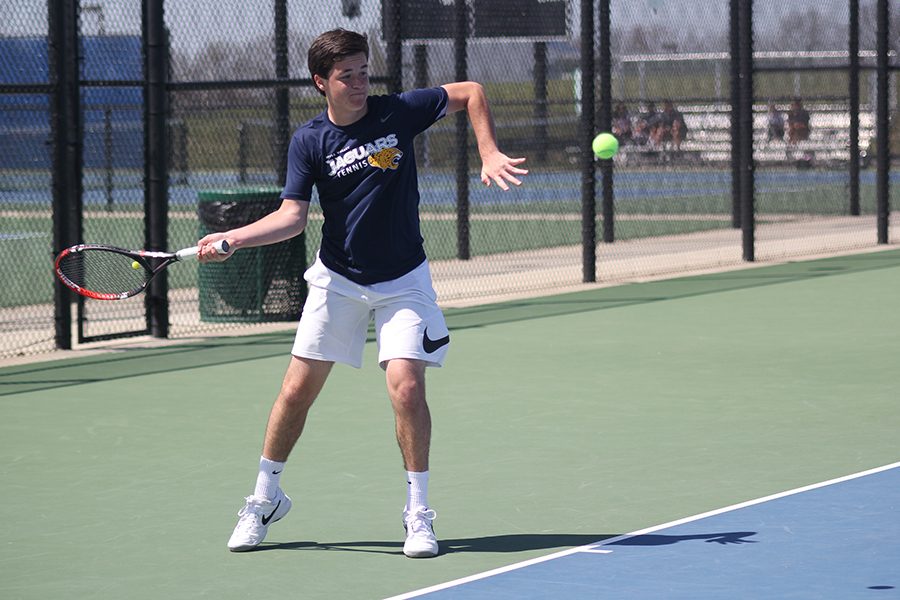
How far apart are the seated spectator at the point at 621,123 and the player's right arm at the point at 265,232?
16210 millimetres

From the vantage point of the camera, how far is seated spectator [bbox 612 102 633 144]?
23.1 meters

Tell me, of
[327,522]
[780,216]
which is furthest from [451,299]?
[780,216]

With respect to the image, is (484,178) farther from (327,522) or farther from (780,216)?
(780,216)

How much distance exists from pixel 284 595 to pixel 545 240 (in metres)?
15.0

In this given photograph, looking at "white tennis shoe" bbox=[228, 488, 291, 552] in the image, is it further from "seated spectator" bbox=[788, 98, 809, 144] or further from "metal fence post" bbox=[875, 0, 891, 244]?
"seated spectator" bbox=[788, 98, 809, 144]

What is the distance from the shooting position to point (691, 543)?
6.03m

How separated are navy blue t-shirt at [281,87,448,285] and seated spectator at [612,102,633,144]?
16.1 meters

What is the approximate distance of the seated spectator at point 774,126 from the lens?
93.3 feet

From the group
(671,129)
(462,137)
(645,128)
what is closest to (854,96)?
(462,137)

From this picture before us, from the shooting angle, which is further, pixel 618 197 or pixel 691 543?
pixel 618 197

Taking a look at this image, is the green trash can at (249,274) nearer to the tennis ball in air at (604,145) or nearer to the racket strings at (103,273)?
the tennis ball in air at (604,145)

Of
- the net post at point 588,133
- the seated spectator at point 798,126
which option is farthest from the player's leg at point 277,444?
the seated spectator at point 798,126

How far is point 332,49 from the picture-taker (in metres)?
5.93

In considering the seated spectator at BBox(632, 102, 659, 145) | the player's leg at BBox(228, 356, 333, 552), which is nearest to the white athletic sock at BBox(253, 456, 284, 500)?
the player's leg at BBox(228, 356, 333, 552)
